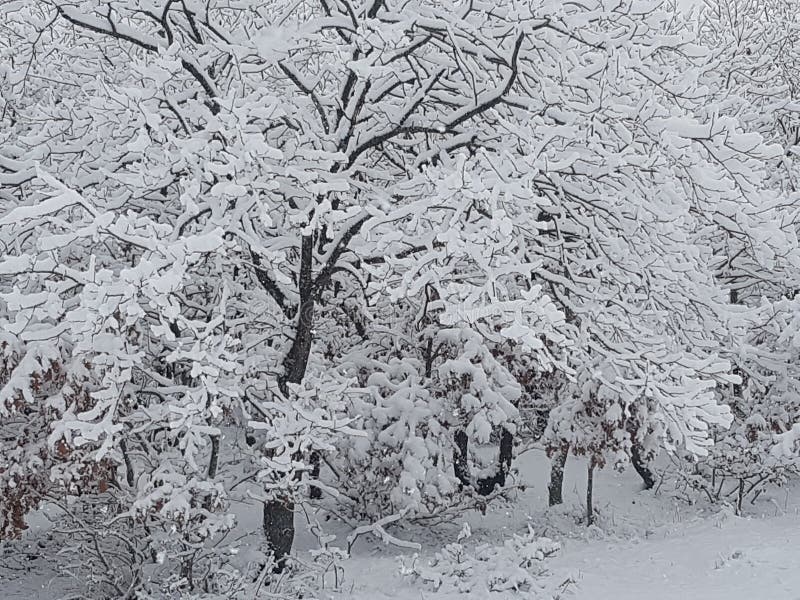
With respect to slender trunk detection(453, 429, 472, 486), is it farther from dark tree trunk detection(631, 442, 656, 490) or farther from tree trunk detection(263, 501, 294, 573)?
dark tree trunk detection(631, 442, 656, 490)

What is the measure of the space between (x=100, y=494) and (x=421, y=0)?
19.4 feet

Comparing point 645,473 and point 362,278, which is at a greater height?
point 362,278

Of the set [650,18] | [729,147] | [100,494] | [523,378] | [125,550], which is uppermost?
[650,18]

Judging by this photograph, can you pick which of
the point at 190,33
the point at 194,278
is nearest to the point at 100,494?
the point at 194,278

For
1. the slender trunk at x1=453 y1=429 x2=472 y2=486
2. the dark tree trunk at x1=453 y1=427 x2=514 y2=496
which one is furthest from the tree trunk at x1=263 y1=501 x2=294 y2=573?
the slender trunk at x1=453 y1=429 x2=472 y2=486

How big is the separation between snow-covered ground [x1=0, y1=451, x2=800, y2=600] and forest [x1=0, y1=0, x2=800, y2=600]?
67 millimetres

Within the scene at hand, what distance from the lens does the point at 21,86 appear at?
7.66m

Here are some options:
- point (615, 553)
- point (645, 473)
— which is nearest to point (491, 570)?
point (615, 553)

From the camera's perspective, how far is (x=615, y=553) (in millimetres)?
8977

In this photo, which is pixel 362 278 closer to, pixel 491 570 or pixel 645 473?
pixel 491 570

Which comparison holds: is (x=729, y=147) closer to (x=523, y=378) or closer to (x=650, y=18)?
(x=650, y=18)

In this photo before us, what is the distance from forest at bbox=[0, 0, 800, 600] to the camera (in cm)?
530

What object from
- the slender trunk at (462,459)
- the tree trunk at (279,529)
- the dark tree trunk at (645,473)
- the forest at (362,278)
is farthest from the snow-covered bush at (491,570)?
the dark tree trunk at (645,473)

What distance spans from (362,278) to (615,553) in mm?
4815
